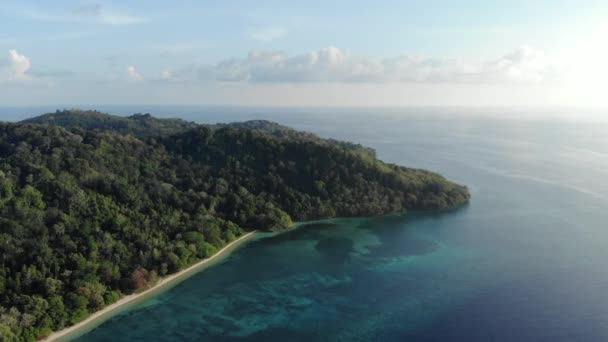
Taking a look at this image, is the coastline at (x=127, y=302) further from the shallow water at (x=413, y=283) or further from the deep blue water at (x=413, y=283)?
the deep blue water at (x=413, y=283)

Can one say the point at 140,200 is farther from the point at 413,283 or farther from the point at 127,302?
the point at 413,283

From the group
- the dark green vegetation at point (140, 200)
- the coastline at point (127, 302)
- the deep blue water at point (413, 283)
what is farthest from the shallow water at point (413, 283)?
the dark green vegetation at point (140, 200)

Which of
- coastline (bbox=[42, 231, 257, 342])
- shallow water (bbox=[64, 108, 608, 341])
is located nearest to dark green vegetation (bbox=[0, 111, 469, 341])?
coastline (bbox=[42, 231, 257, 342])

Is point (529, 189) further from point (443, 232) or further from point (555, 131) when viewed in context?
point (555, 131)

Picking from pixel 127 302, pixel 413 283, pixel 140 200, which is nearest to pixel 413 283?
pixel 413 283

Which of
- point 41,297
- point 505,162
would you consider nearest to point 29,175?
point 41,297

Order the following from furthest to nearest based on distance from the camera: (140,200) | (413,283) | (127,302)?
1. (140,200)
2. (413,283)
3. (127,302)
